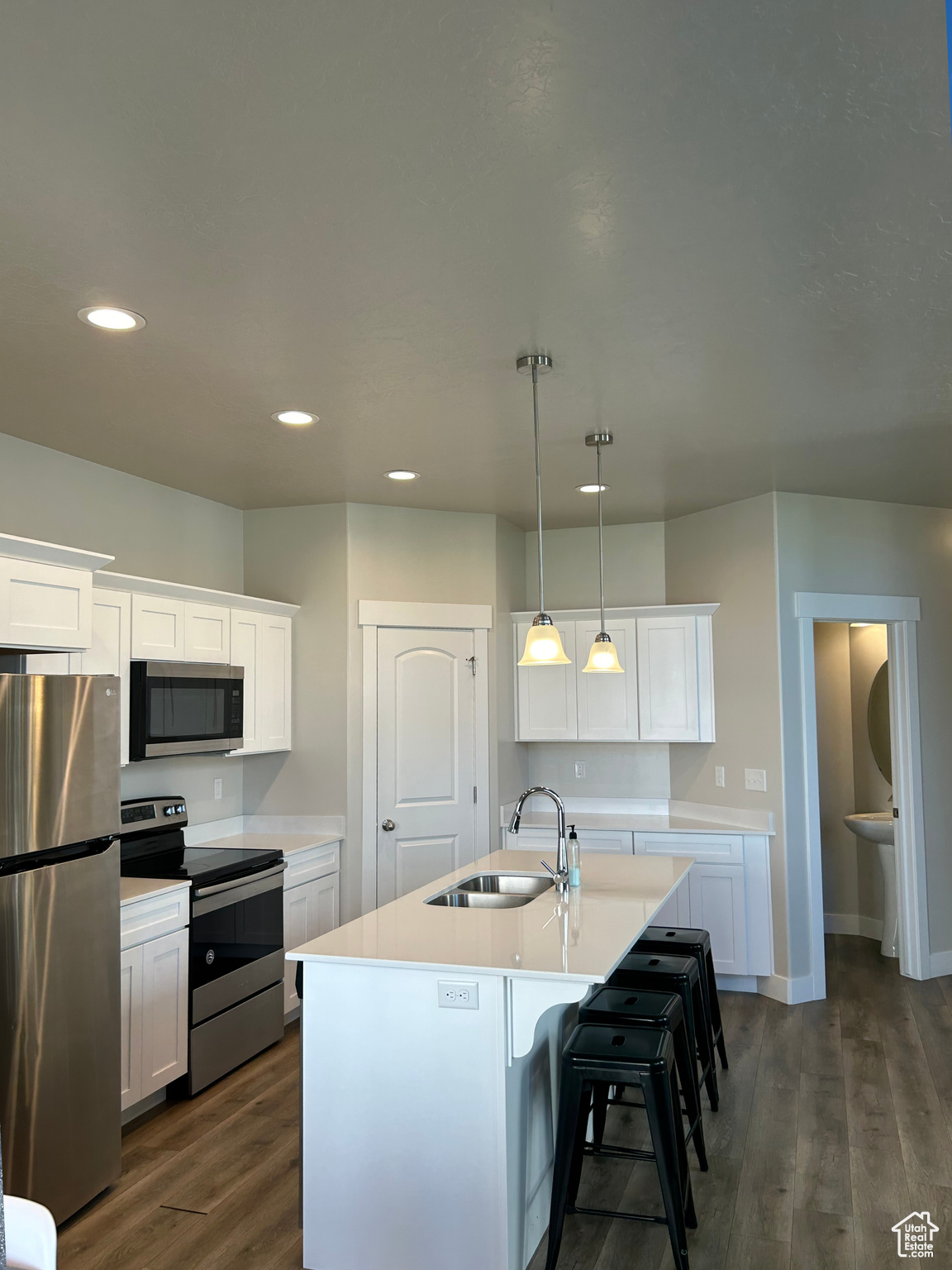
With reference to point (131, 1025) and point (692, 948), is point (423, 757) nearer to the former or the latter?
point (692, 948)

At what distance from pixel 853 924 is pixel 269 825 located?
3.95 meters

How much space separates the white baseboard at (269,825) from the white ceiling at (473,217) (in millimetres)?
2028

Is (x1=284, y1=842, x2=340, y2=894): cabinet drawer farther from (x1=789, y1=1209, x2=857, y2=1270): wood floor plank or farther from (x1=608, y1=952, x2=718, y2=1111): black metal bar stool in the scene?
(x1=789, y1=1209, x2=857, y2=1270): wood floor plank

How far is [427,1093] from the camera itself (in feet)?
8.27

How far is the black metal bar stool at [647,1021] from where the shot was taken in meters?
2.87

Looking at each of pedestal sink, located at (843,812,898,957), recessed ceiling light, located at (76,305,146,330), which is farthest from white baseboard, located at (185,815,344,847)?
pedestal sink, located at (843,812,898,957)

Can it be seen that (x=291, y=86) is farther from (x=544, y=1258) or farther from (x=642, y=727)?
(x=642, y=727)

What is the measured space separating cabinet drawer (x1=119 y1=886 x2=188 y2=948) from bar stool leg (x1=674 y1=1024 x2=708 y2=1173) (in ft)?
6.30

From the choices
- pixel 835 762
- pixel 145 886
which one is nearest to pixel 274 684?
pixel 145 886

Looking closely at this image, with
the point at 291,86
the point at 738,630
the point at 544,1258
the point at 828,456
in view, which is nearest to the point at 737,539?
the point at 738,630

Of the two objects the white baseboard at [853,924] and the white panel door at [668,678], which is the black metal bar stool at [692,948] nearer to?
the white panel door at [668,678]

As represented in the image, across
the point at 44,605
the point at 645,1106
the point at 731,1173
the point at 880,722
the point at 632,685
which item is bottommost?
the point at 731,1173

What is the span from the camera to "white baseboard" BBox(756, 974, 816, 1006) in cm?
484

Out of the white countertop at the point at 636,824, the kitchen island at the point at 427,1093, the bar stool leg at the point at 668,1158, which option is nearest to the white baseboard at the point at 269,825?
the white countertop at the point at 636,824
